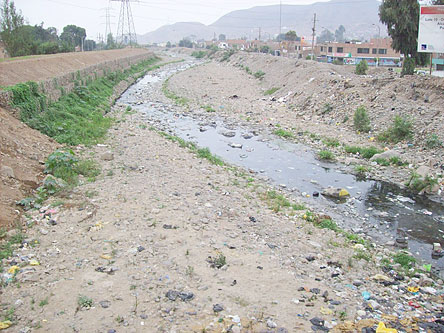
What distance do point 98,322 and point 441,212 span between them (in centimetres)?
849

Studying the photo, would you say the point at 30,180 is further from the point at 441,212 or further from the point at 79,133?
the point at 441,212

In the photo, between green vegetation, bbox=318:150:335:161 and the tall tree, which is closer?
green vegetation, bbox=318:150:335:161

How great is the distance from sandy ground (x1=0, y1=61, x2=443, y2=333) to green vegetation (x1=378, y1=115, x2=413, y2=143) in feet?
25.1

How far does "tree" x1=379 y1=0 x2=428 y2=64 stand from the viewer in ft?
69.2

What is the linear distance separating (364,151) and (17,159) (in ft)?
35.9

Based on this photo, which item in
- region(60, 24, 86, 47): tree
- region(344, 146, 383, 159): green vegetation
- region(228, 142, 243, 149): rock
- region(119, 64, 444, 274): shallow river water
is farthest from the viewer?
region(60, 24, 86, 47): tree

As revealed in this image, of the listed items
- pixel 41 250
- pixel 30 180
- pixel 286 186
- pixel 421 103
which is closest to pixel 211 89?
pixel 421 103

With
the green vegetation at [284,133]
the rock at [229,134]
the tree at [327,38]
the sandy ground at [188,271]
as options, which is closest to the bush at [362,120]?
the green vegetation at [284,133]

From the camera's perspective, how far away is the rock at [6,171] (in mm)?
8463

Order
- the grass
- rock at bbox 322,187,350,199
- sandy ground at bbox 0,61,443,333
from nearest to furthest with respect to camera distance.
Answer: sandy ground at bbox 0,61,443,333 < rock at bbox 322,187,350,199 < the grass

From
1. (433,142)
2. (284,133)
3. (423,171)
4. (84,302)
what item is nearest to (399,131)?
(433,142)

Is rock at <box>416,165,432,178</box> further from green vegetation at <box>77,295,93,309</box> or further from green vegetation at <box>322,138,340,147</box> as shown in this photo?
green vegetation at <box>77,295,93,309</box>

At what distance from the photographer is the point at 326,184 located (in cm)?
1144

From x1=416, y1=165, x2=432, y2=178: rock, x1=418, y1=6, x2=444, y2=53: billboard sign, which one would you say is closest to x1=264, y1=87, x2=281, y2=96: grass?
x1=418, y1=6, x2=444, y2=53: billboard sign
